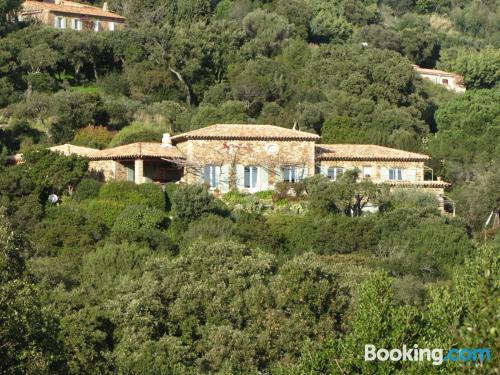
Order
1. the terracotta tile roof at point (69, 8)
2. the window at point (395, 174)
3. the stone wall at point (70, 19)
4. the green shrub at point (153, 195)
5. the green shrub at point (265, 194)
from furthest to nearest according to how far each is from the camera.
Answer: the terracotta tile roof at point (69, 8) → the stone wall at point (70, 19) → the window at point (395, 174) → the green shrub at point (265, 194) → the green shrub at point (153, 195)

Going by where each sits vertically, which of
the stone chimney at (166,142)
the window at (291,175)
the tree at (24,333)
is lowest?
the window at (291,175)

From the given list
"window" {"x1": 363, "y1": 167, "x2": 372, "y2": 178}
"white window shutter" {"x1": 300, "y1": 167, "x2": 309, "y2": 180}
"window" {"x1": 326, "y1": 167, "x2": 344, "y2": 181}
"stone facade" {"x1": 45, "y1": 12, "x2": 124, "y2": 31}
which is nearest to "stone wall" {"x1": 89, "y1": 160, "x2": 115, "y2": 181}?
"white window shutter" {"x1": 300, "y1": 167, "x2": 309, "y2": 180}

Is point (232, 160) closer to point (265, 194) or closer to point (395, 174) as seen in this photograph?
point (265, 194)

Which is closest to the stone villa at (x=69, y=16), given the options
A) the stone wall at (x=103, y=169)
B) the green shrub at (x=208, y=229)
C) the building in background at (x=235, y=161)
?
the building in background at (x=235, y=161)

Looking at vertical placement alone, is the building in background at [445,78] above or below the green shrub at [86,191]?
below

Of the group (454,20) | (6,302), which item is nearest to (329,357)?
(6,302)

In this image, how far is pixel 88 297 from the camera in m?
31.0

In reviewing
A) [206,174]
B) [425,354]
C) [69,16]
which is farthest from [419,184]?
[69,16]

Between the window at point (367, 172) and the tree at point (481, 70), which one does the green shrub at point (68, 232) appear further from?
the tree at point (481, 70)

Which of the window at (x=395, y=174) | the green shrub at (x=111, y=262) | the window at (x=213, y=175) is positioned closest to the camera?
the green shrub at (x=111, y=262)

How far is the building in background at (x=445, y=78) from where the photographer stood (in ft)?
248

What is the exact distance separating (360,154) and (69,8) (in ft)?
105

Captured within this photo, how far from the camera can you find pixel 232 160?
4272cm

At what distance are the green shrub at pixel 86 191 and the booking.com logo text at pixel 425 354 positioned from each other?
23.6m
